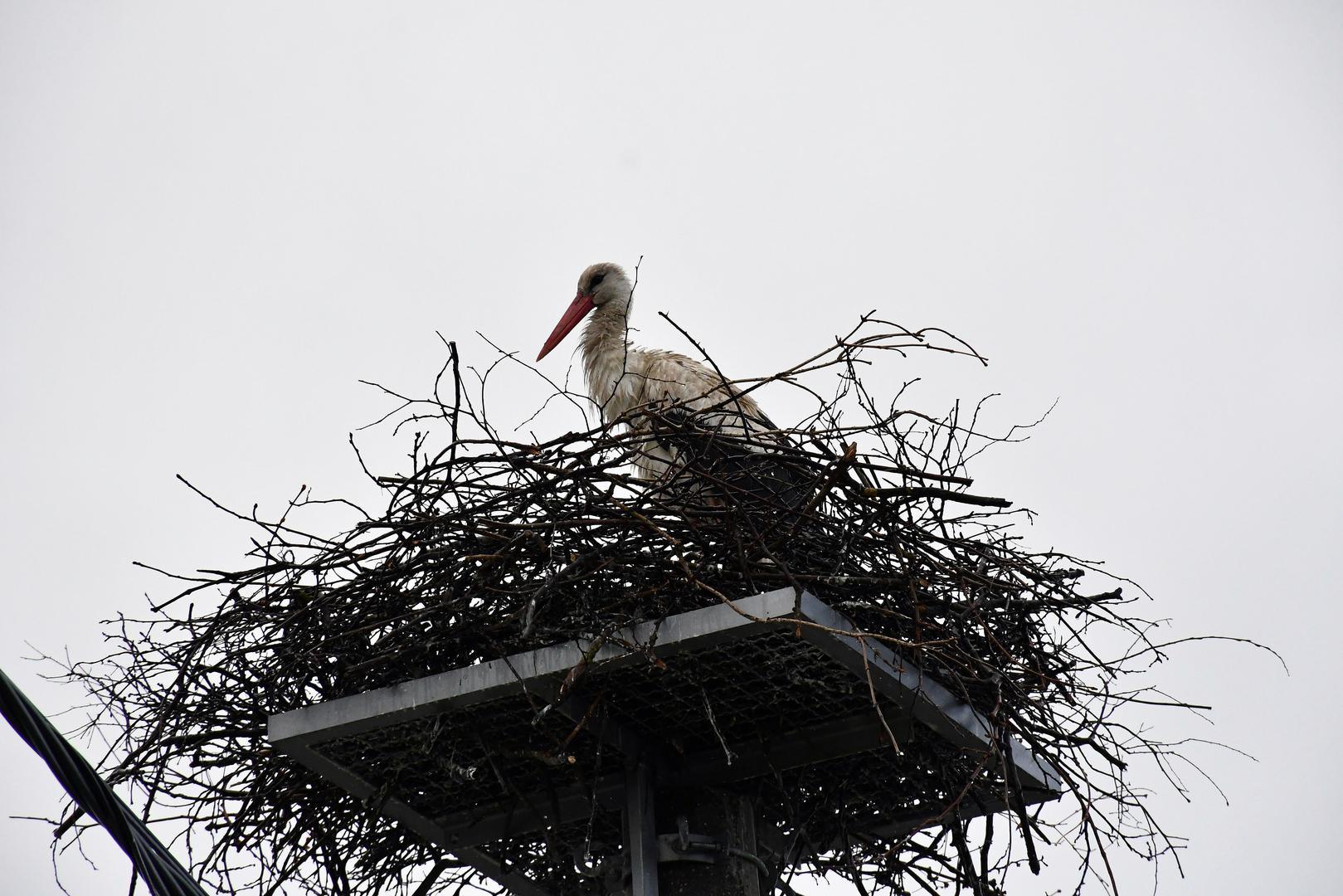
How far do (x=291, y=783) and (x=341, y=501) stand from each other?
0.70m

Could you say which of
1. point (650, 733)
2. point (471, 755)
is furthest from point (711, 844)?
point (471, 755)

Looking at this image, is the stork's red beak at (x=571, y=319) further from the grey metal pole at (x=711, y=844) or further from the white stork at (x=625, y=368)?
the grey metal pole at (x=711, y=844)

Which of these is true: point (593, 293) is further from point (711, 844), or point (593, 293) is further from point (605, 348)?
point (711, 844)

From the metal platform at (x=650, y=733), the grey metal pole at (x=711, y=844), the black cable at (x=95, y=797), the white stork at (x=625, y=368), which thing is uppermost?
the white stork at (x=625, y=368)

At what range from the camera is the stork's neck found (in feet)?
20.5

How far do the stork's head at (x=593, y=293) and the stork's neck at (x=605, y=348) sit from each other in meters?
0.03

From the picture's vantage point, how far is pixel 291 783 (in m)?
4.11

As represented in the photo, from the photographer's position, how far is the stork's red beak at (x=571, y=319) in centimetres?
663

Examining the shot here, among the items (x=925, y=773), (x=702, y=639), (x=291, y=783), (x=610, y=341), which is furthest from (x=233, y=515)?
(x=610, y=341)

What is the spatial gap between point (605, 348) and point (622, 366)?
269 millimetres

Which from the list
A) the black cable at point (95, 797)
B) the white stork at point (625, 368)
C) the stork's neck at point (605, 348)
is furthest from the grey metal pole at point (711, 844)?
the stork's neck at point (605, 348)

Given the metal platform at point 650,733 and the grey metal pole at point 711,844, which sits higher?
Answer: the metal platform at point 650,733

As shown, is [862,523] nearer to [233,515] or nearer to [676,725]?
[676,725]

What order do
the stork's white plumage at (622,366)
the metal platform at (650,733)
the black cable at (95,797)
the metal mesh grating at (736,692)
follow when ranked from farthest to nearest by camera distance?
the stork's white plumage at (622,366), the metal mesh grating at (736,692), the metal platform at (650,733), the black cable at (95,797)
